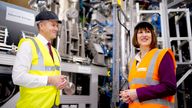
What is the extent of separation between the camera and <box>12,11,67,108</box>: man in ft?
5.76

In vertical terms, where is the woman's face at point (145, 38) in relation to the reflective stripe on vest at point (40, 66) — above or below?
above

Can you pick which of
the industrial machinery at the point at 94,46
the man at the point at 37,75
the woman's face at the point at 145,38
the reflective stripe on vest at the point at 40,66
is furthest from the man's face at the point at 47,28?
the woman's face at the point at 145,38

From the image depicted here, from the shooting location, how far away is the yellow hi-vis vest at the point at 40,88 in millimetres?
1808

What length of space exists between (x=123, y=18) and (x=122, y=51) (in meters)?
0.68

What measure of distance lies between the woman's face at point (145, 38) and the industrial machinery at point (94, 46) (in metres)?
0.65

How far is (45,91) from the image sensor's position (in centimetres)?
186

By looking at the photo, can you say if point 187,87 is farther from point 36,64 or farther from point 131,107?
point 36,64

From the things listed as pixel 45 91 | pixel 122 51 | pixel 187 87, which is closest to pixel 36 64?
pixel 45 91

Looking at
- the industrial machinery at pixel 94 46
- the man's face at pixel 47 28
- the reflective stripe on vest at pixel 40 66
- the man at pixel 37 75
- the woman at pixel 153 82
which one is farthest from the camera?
the industrial machinery at pixel 94 46

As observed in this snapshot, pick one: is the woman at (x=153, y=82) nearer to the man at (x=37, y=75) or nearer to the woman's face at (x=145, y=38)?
the woman's face at (x=145, y=38)

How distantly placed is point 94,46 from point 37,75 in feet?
6.30

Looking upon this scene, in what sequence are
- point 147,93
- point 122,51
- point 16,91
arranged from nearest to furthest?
point 147,93, point 16,91, point 122,51

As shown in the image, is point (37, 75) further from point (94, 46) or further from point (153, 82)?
point (94, 46)

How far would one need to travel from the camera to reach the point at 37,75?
1.79m
